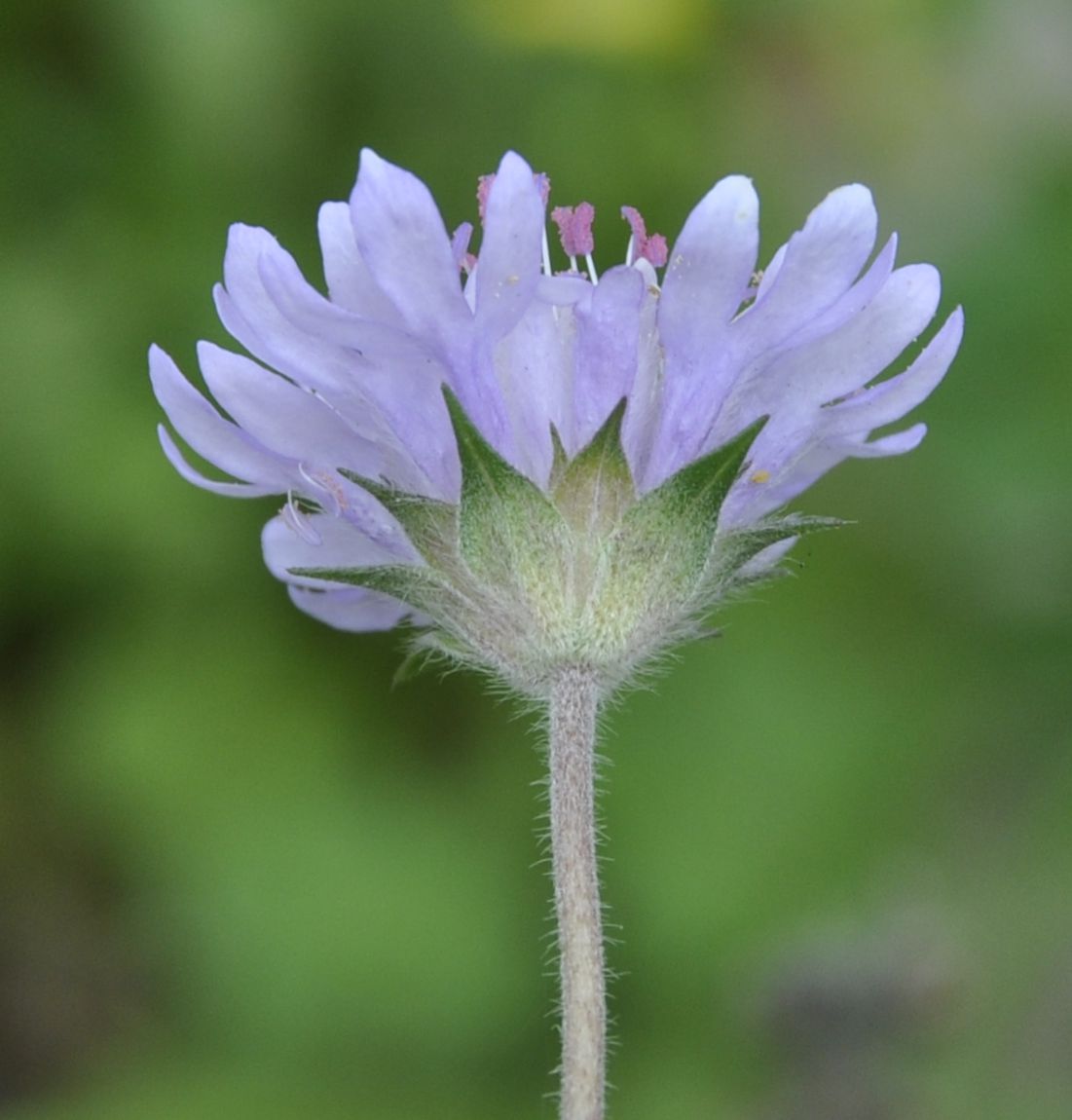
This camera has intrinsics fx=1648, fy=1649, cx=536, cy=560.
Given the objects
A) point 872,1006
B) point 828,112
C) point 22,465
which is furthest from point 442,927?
point 828,112

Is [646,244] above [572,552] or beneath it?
above

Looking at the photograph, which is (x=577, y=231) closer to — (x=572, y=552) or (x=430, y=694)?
(x=572, y=552)

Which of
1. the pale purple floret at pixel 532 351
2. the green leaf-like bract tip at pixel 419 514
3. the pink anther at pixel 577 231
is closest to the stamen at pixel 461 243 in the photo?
the pale purple floret at pixel 532 351

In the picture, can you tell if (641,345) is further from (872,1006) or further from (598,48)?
(598,48)

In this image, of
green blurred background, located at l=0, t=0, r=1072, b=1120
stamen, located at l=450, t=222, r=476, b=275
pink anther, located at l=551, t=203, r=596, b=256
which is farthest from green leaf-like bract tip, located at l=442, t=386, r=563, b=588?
green blurred background, located at l=0, t=0, r=1072, b=1120

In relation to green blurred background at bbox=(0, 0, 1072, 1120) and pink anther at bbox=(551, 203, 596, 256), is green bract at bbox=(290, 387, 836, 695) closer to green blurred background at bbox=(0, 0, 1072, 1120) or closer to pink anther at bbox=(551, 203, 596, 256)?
pink anther at bbox=(551, 203, 596, 256)

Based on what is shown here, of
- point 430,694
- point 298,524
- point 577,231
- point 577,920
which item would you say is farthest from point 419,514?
point 430,694

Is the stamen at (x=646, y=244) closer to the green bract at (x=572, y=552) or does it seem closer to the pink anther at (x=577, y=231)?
the pink anther at (x=577, y=231)
